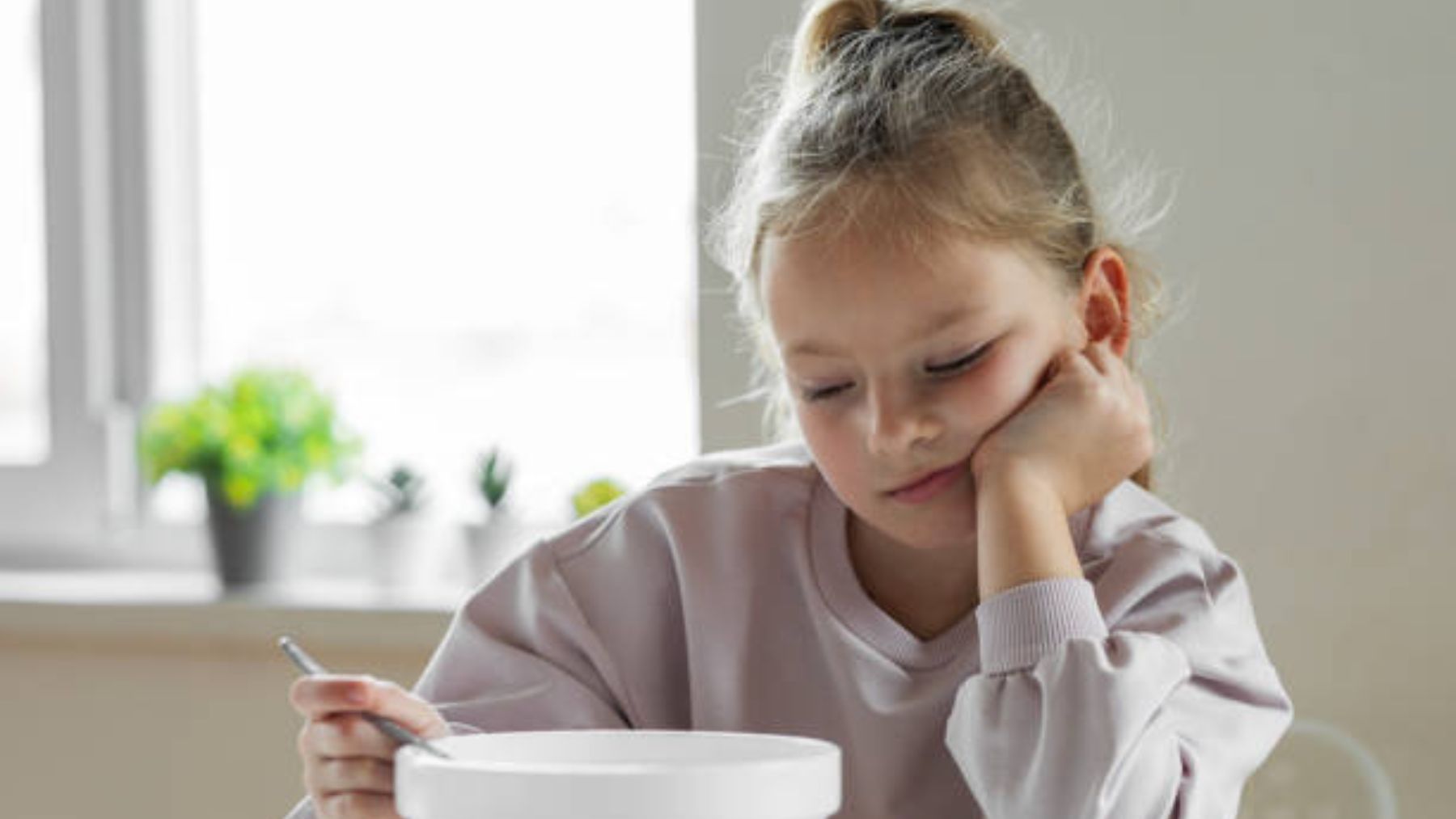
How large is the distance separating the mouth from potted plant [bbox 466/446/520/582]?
44.1 inches

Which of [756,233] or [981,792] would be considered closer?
[981,792]

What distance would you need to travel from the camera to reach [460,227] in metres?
2.43

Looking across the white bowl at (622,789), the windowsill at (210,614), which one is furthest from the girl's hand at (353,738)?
the windowsill at (210,614)

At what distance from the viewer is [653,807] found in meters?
0.73

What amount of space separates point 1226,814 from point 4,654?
1.68m

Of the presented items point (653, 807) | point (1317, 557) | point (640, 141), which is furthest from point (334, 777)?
point (640, 141)

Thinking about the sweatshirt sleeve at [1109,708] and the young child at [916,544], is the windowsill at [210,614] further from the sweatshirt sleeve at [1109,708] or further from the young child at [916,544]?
the sweatshirt sleeve at [1109,708]

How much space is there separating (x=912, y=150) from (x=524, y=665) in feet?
1.27

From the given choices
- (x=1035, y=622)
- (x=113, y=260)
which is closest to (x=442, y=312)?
(x=113, y=260)

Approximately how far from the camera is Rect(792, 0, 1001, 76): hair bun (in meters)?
1.28

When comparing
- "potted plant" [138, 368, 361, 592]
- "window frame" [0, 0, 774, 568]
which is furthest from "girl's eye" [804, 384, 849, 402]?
"window frame" [0, 0, 774, 568]

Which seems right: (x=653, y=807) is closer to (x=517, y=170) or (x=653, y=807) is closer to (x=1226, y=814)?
(x=1226, y=814)

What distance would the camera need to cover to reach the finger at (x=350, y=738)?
959mm

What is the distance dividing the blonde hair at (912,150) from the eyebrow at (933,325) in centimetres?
4
